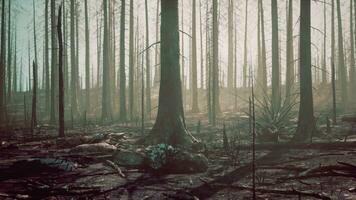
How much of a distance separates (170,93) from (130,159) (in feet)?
9.84

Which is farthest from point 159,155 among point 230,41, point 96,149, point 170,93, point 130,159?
point 230,41

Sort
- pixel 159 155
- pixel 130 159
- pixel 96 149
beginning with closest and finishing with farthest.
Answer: pixel 159 155 < pixel 130 159 < pixel 96 149

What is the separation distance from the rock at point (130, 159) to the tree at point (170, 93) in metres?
1.97

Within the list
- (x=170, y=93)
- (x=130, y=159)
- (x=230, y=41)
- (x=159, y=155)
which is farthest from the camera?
(x=230, y=41)

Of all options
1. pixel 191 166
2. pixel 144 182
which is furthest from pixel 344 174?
pixel 144 182

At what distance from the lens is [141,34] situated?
3538cm

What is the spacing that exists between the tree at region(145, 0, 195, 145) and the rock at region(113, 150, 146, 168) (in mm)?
1967

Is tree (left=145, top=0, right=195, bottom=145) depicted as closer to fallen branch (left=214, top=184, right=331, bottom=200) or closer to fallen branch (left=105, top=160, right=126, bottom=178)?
fallen branch (left=105, top=160, right=126, bottom=178)

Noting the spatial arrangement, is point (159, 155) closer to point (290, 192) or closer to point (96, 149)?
point (290, 192)

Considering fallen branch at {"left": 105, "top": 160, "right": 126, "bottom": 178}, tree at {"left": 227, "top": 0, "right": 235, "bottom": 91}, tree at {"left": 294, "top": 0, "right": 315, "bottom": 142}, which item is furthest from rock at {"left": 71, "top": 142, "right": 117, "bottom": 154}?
tree at {"left": 227, "top": 0, "right": 235, "bottom": 91}

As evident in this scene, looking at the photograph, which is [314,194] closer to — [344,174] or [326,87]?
[344,174]

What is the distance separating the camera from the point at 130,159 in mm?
7840

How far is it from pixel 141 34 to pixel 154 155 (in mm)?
29517

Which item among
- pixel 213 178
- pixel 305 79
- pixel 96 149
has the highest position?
pixel 305 79
